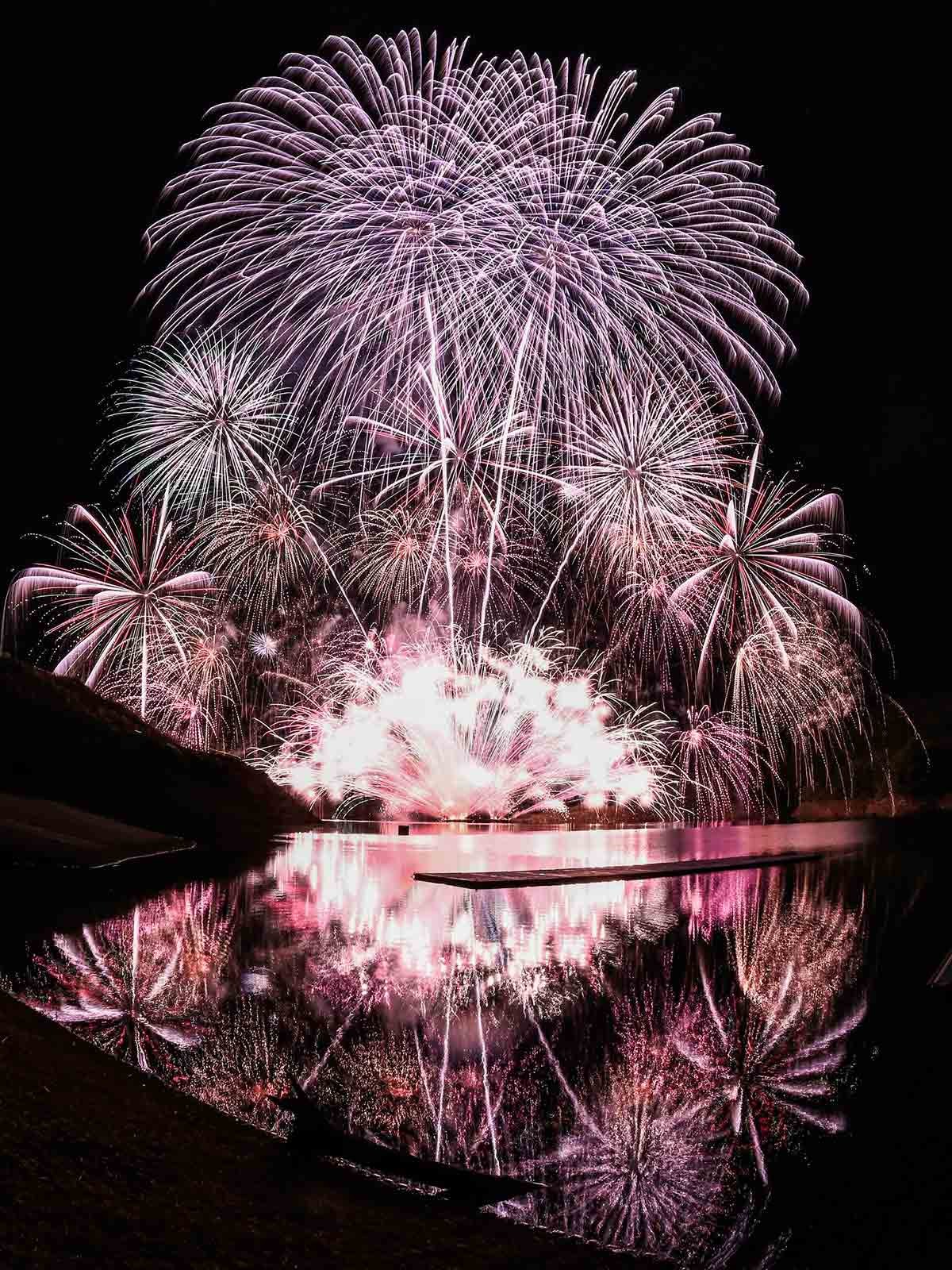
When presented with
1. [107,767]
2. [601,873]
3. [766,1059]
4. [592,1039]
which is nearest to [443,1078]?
[592,1039]

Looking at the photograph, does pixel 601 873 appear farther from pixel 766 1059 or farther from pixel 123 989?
pixel 766 1059

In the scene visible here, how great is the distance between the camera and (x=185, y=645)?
134 ft

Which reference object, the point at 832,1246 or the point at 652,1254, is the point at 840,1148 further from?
the point at 652,1254

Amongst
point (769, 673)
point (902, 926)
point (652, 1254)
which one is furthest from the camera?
point (769, 673)

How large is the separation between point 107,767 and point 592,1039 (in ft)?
68.7

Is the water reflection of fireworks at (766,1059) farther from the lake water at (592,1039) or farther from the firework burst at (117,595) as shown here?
the firework burst at (117,595)

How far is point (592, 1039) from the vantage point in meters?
9.02

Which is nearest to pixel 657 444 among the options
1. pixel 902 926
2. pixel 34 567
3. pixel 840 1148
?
pixel 902 926

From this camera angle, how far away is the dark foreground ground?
4.72 meters

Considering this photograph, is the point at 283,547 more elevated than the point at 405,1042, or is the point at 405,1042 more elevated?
the point at 283,547

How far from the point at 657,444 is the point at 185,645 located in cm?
2057

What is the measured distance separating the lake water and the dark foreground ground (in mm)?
506

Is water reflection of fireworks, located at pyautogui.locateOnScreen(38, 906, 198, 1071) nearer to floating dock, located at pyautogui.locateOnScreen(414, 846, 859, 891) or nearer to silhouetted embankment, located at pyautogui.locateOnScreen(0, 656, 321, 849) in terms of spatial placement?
floating dock, located at pyautogui.locateOnScreen(414, 846, 859, 891)

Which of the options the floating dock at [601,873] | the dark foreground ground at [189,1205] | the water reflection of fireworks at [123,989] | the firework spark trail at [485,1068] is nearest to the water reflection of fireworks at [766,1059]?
the firework spark trail at [485,1068]
